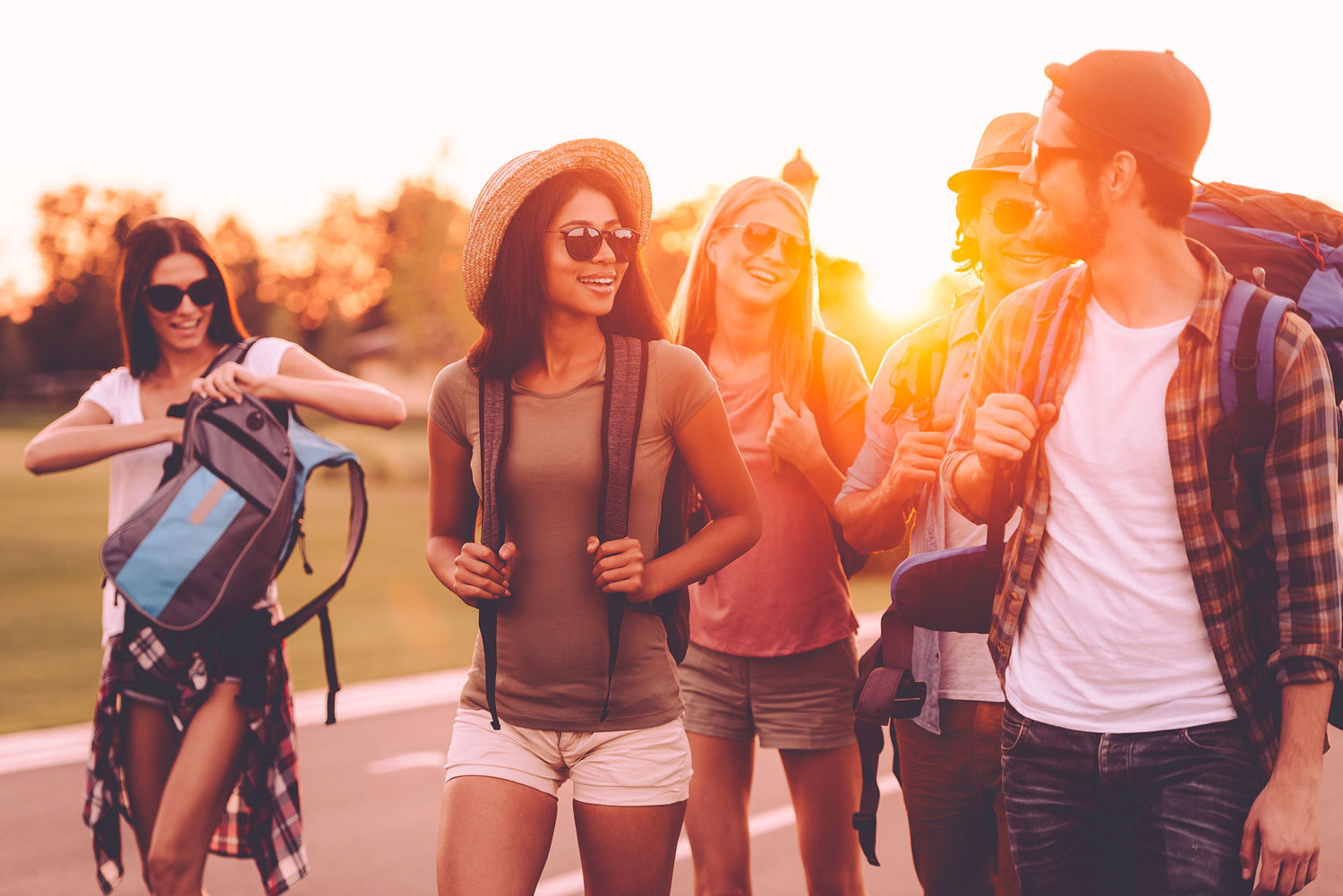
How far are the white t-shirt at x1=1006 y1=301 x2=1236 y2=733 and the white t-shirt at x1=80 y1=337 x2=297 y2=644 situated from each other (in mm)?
2435

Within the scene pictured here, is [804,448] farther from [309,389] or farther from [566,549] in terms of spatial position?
[309,389]

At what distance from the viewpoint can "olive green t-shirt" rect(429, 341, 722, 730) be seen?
287cm

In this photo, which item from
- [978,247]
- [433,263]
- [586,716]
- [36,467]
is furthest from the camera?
[433,263]

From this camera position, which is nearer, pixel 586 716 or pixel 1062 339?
pixel 1062 339

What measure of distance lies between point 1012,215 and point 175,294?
2.61m

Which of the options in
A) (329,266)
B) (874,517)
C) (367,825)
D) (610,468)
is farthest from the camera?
(329,266)

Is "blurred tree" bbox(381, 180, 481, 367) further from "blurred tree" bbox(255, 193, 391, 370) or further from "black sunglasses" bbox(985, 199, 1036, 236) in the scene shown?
"blurred tree" bbox(255, 193, 391, 370)

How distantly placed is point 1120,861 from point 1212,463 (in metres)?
0.83

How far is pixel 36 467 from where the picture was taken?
4176 mm

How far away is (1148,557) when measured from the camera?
2473 mm

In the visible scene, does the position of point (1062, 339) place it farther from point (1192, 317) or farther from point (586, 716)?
point (586, 716)

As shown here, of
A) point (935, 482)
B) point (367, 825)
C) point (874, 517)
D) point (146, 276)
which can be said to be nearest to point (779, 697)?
point (874, 517)

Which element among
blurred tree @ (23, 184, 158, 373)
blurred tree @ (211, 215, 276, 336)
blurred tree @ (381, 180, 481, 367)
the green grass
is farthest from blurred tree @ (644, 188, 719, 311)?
blurred tree @ (23, 184, 158, 373)

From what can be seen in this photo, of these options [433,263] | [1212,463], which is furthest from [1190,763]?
[433,263]
